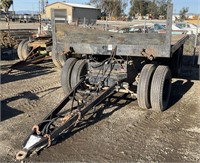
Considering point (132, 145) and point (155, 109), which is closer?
point (132, 145)

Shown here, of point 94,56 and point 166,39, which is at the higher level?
point 166,39

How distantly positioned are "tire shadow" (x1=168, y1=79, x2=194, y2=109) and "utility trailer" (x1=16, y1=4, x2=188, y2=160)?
1.59 ft

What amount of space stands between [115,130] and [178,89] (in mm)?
3399

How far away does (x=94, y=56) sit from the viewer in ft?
23.8

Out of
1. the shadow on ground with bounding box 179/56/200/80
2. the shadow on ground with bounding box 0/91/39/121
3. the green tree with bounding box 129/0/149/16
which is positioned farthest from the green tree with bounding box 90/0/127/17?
the shadow on ground with bounding box 0/91/39/121

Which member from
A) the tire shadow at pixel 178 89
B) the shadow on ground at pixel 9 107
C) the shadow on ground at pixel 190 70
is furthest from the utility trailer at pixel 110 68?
the shadow on ground at pixel 190 70

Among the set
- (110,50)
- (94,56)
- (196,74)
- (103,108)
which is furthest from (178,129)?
(196,74)

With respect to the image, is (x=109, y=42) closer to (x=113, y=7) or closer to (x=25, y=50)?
(x=25, y=50)

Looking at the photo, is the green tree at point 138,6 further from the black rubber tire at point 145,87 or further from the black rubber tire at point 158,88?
the black rubber tire at point 145,87

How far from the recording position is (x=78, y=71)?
712cm

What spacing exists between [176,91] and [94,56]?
7.97ft

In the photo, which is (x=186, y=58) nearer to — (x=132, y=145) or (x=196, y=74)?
(x=196, y=74)

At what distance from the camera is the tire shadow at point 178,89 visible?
7.44 metres

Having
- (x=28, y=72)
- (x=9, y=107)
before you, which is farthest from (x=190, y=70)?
(x=9, y=107)
